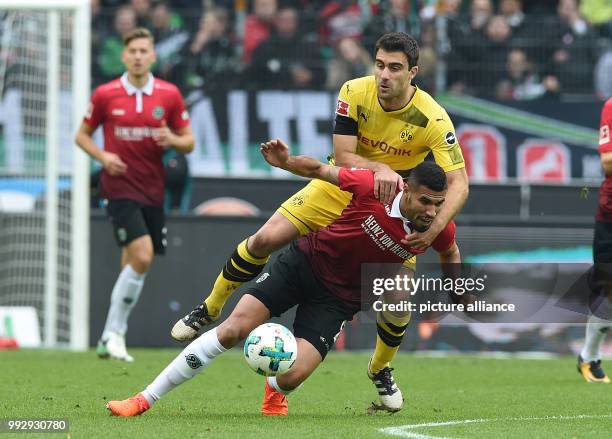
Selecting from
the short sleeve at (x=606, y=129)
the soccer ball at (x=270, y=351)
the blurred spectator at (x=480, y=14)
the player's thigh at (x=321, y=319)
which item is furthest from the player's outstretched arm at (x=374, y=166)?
the blurred spectator at (x=480, y=14)

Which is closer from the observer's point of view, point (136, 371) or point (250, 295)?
point (250, 295)

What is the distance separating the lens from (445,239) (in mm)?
7902

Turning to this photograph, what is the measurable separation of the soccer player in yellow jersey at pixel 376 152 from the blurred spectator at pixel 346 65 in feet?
27.1

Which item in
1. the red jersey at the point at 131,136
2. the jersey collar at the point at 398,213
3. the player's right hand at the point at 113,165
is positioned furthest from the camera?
the red jersey at the point at 131,136

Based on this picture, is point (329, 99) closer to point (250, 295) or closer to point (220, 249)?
point (220, 249)

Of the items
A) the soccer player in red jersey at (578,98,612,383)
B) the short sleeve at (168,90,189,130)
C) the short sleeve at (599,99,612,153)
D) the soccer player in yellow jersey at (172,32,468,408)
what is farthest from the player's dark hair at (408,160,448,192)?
the short sleeve at (168,90,189,130)

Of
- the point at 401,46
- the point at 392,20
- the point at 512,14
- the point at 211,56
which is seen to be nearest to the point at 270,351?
the point at 401,46

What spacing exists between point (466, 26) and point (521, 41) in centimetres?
79

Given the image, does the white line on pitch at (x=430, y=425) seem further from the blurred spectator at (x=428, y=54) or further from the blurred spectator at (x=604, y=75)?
the blurred spectator at (x=604, y=75)

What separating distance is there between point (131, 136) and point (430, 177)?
5212 millimetres

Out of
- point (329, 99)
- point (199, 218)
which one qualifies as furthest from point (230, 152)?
point (199, 218)

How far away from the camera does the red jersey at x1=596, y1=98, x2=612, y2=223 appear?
32.9 feet

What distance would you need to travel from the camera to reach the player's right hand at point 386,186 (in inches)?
288

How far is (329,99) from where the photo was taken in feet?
53.7
